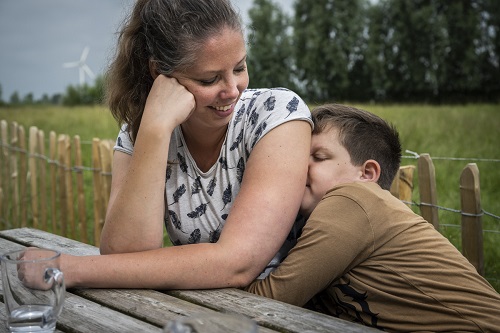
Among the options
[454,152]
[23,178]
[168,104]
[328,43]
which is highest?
[328,43]

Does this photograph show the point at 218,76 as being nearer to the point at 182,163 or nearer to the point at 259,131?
the point at 259,131

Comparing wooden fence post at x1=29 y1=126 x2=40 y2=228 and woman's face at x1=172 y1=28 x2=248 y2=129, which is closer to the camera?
woman's face at x1=172 y1=28 x2=248 y2=129

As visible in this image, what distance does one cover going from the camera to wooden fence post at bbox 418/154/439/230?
11.8 feet

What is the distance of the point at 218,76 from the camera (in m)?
2.28

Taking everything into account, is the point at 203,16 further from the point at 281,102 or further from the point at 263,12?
the point at 263,12

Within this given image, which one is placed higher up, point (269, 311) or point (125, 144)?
point (125, 144)

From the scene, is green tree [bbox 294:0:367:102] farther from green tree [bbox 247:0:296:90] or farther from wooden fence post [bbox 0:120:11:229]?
wooden fence post [bbox 0:120:11:229]

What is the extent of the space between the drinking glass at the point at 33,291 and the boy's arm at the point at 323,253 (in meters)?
0.70

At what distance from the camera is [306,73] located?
34.3 m

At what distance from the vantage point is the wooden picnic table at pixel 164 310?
164cm

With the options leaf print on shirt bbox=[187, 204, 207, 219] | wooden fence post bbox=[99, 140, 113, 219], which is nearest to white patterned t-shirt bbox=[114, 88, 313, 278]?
leaf print on shirt bbox=[187, 204, 207, 219]

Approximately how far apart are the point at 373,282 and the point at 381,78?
106 ft

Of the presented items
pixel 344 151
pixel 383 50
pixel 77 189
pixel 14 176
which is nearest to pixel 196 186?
pixel 344 151

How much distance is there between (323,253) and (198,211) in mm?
686
